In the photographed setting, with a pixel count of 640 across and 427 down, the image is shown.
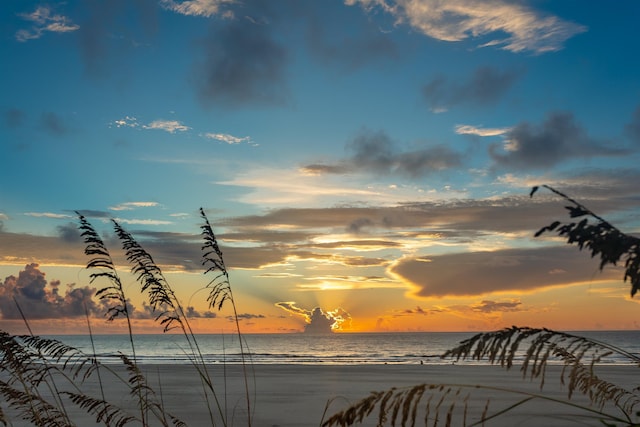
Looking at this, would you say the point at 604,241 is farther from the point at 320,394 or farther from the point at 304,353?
the point at 304,353

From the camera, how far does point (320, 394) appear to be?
21.4m

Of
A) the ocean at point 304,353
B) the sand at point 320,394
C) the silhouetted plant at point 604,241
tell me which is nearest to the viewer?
the silhouetted plant at point 604,241

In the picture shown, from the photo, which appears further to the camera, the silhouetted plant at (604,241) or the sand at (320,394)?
the sand at (320,394)

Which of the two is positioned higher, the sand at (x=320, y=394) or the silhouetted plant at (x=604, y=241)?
the silhouetted plant at (x=604, y=241)

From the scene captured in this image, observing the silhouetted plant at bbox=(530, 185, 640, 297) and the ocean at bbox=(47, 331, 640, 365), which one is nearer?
the silhouetted plant at bbox=(530, 185, 640, 297)

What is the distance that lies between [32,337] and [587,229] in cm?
385

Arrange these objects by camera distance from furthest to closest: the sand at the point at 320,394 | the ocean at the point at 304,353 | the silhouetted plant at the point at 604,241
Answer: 1. the ocean at the point at 304,353
2. the sand at the point at 320,394
3. the silhouetted plant at the point at 604,241

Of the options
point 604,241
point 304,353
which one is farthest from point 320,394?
point 304,353

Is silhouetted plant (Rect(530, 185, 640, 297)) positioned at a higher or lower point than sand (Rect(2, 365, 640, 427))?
higher

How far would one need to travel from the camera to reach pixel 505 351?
77.4 inches

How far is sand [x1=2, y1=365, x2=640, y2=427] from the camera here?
14.8 m

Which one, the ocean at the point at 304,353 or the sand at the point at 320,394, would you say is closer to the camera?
the sand at the point at 320,394

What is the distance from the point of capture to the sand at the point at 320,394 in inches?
581

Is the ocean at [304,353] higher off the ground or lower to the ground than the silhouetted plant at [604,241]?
lower
